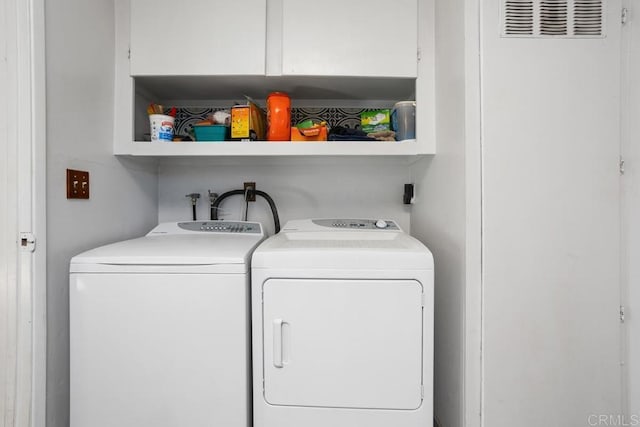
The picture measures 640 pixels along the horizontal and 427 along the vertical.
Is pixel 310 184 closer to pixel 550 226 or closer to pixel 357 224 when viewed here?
pixel 357 224

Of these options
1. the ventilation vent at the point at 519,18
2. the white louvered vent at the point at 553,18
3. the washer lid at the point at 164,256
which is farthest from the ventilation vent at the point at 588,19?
the washer lid at the point at 164,256

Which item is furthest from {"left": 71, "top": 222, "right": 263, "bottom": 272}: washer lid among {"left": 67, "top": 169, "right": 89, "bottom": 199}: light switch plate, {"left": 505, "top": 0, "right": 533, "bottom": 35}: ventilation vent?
{"left": 505, "top": 0, "right": 533, "bottom": 35}: ventilation vent

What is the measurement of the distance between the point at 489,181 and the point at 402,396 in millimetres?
886

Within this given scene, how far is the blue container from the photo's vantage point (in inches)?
66.1

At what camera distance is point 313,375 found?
120 centimetres

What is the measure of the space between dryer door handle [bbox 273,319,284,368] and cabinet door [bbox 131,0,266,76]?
1.21 m

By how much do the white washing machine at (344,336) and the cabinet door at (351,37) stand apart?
0.95 m

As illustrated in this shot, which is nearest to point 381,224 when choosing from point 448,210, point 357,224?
point 357,224

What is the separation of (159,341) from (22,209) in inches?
27.0

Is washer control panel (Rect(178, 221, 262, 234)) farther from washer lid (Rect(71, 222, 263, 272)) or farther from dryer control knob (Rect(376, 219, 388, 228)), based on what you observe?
dryer control knob (Rect(376, 219, 388, 228))

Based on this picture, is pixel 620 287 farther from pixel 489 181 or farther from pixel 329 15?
pixel 329 15

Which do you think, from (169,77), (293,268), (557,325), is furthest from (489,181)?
(169,77)

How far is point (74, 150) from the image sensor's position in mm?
1340

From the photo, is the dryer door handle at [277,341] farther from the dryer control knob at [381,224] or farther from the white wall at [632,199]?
the white wall at [632,199]
